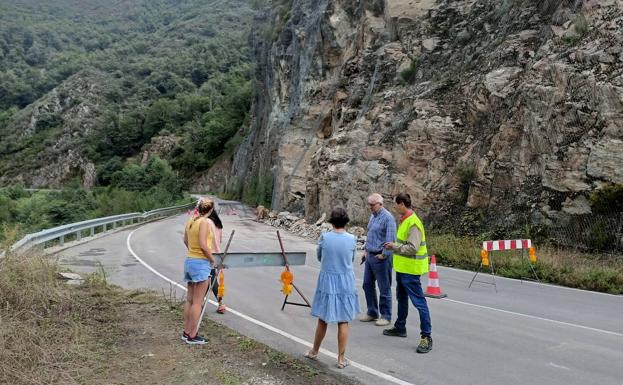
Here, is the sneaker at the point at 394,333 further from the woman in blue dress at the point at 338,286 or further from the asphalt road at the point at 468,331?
the woman in blue dress at the point at 338,286

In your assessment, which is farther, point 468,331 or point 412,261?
point 468,331

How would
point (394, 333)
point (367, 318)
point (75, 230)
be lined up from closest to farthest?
1. point (394, 333)
2. point (367, 318)
3. point (75, 230)

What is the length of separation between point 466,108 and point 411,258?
16.3 m

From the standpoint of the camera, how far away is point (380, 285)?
7727mm

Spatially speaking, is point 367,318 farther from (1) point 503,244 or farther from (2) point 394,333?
(1) point 503,244

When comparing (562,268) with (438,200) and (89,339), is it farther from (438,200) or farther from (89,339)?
(89,339)

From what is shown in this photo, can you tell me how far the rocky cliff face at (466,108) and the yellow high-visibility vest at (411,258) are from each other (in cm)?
1042

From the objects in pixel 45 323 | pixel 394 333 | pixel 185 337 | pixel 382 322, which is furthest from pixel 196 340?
pixel 382 322

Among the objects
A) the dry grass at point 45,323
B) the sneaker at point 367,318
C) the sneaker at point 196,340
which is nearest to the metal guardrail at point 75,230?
the dry grass at point 45,323

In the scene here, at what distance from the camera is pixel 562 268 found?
39.8 ft

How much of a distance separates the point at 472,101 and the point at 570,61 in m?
4.56

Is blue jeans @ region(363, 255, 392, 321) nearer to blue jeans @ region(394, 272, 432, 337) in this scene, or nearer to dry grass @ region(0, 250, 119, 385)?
blue jeans @ region(394, 272, 432, 337)

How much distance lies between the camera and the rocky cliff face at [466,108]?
15.8 metres

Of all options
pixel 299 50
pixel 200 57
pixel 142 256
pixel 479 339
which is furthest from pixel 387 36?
pixel 200 57
